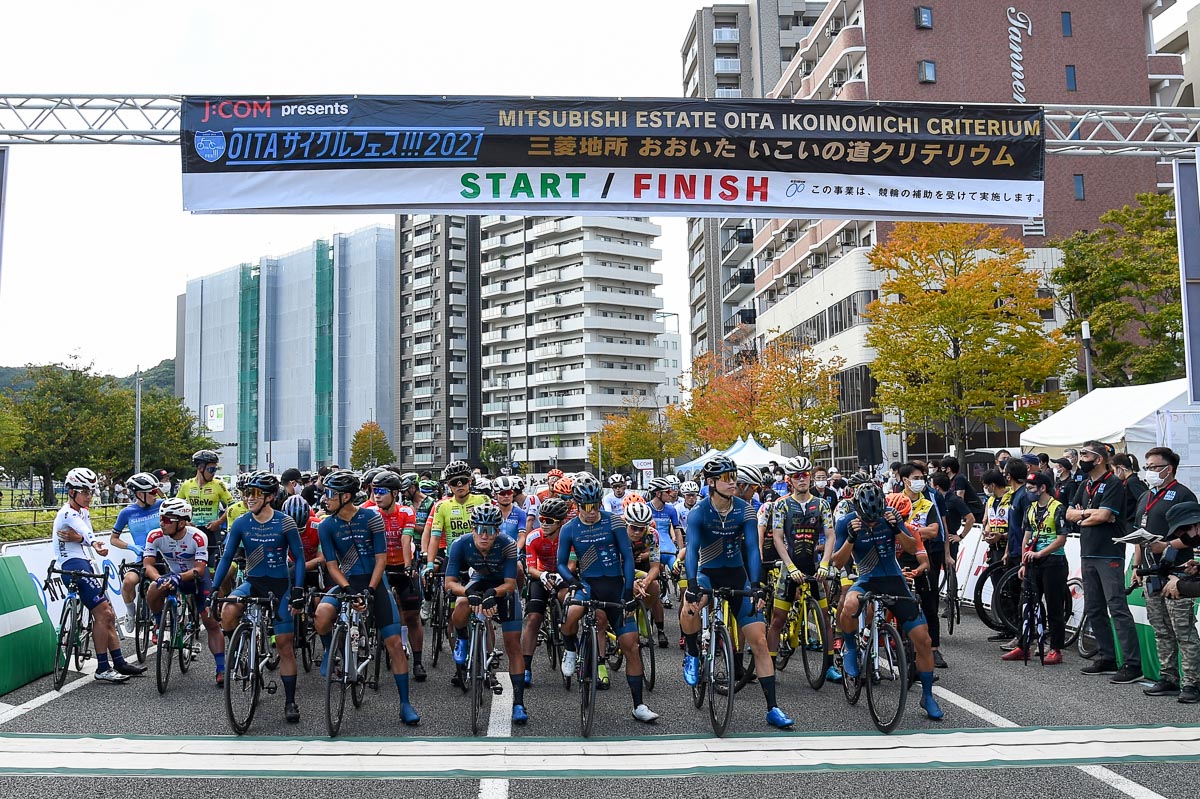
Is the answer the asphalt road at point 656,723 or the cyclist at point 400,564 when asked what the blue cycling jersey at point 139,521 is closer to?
the asphalt road at point 656,723

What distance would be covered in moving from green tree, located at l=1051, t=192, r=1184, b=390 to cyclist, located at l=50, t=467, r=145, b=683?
35.9 m

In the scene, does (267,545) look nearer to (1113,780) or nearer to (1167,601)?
(1113,780)

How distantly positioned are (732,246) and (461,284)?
29947 mm

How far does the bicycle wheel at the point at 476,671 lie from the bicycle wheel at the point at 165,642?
324 cm

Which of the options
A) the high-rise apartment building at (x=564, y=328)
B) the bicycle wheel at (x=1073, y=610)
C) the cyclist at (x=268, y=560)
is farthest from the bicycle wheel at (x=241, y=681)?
the high-rise apartment building at (x=564, y=328)

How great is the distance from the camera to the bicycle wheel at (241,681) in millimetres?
7730

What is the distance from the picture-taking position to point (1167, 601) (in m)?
8.96

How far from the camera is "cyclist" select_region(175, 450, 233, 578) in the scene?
11.8 meters

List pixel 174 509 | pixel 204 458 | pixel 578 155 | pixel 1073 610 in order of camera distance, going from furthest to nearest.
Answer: pixel 578 155
pixel 1073 610
pixel 204 458
pixel 174 509

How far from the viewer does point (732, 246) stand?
85.2 metres

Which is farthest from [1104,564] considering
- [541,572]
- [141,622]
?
[141,622]

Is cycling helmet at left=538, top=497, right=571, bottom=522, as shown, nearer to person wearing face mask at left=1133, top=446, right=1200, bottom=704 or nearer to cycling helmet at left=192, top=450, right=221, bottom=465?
cycling helmet at left=192, top=450, right=221, bottom=465

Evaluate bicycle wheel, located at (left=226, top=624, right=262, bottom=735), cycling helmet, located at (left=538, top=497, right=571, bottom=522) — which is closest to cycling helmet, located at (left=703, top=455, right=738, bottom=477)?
cycling helmet, located at (left=538, top=497, right=571, bottom=522)

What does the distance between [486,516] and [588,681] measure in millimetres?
1592
